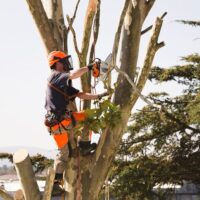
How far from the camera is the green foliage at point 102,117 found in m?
4.32

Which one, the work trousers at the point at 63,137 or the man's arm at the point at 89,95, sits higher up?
the man's arm at the point at 89,95

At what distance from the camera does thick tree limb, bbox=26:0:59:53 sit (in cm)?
457

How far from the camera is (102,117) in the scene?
4.38 meters

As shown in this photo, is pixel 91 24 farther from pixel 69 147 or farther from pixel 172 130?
pixel 172 130

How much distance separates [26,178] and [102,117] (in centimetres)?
98

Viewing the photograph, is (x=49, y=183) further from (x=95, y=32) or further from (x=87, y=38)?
(x=95, y=32)

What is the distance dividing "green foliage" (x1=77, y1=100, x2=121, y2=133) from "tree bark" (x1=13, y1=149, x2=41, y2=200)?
0.66 m

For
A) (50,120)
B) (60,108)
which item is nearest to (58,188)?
(50,120)

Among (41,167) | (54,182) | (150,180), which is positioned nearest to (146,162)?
(150,180)

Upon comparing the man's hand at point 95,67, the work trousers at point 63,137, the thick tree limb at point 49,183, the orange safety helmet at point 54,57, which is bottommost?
the thick tree limb at point 49,183

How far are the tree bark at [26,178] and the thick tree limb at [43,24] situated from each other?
1.18 metres

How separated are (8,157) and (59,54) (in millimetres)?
7134

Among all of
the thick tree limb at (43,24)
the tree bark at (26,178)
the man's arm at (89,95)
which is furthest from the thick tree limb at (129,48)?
the tree bark at (26,178)

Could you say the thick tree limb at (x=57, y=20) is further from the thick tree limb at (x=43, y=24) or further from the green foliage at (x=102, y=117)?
the green foliage at (x=102, y=117)
